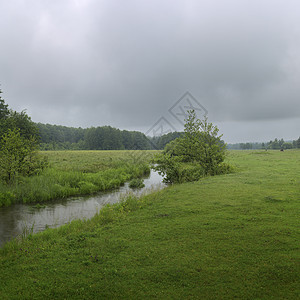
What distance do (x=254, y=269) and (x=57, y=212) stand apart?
1218 centimetres

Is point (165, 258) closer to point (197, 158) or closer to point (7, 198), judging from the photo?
point (7, 198)

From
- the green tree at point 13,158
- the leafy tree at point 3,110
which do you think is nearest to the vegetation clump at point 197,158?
the green tree at point 13,158

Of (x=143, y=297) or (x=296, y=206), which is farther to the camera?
(x=296, y=206)

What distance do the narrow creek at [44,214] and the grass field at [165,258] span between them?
9.59 feet

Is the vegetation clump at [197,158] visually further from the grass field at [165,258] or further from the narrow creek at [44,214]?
the grass field at [165,258]

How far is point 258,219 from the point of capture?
889 cm

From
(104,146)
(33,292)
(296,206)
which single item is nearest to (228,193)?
(296,206)

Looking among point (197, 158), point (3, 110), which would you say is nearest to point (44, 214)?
point (197, 158)

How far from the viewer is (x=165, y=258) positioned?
6094 mm

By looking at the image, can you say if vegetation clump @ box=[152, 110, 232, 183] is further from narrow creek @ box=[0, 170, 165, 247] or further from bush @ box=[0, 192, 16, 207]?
bush @ box=[0, 192, 16, 207]

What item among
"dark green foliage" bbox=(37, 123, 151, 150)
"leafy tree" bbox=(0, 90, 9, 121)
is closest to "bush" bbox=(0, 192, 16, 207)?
"leafy tree" bbox=(0, 90, 9, 121)

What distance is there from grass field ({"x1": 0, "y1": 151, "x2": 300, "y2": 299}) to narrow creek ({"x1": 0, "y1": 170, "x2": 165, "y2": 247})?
2.92 meters

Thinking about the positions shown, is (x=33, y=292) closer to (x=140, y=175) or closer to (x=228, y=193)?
(x=228, y=193)

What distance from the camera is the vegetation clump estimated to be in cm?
2339
